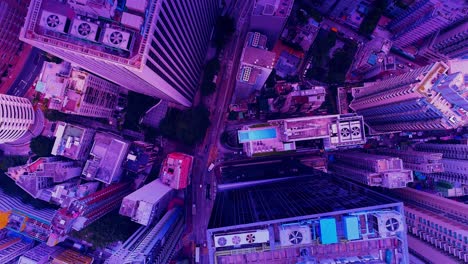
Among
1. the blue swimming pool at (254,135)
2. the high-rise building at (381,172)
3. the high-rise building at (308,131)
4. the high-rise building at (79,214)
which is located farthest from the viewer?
the blue swimming pool at (254,135)

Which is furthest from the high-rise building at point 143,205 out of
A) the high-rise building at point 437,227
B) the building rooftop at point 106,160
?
the high-rise building at point 437,227

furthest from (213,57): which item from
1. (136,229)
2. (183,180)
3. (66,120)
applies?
(136,229)

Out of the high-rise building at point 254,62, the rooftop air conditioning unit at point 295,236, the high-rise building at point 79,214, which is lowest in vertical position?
the high-rise building at point 79,214

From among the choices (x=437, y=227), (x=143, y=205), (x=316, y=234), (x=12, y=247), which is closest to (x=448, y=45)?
(x=437, y=227)

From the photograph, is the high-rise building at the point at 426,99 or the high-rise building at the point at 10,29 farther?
the high-rise building at the point at 10,29

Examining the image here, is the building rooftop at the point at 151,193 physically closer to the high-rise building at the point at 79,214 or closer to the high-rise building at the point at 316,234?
the high-rise building at the point at 79,214

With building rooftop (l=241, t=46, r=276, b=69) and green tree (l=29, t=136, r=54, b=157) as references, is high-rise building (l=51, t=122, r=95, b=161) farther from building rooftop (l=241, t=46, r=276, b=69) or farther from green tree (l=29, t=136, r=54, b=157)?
building rooftop (l=241, t=46, r=276, b=69)
